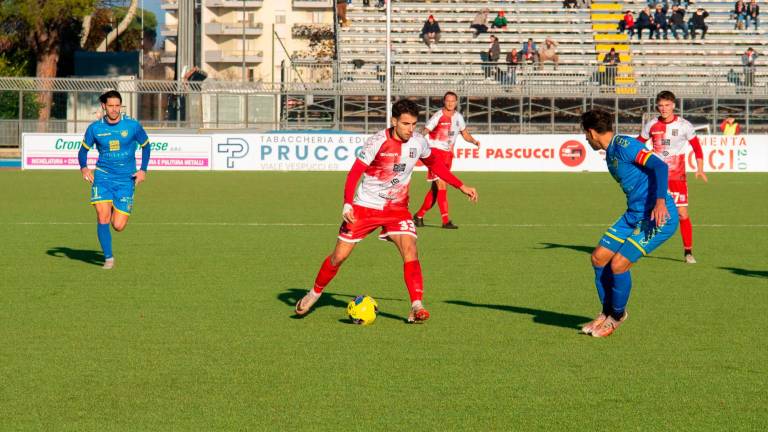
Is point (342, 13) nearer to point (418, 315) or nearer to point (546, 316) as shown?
point (546, 316)

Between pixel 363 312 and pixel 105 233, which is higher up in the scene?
pixel 105 233

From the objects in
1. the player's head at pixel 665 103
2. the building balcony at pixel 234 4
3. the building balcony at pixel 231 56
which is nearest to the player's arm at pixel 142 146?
the player's head at pixel 665 103

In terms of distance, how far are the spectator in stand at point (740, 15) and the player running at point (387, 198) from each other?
42.8 metres

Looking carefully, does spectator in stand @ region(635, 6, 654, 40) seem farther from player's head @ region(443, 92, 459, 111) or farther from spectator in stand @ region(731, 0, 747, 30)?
player's head @ region(443, 92, 459, 111)

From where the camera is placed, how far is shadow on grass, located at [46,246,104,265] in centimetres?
1345

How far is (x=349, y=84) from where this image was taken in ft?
138

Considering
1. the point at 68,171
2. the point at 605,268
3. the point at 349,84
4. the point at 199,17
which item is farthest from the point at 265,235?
the point at 199,17

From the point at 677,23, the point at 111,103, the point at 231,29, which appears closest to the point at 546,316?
the point at 111,103

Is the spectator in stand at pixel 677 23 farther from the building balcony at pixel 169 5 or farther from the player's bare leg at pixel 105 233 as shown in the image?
the building balcony at pixel 169 5

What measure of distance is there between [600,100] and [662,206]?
3507cm

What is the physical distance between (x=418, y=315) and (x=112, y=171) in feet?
17.3

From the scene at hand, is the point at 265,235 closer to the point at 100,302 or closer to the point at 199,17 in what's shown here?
the point at 100,302

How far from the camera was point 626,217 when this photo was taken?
8539 millimetres

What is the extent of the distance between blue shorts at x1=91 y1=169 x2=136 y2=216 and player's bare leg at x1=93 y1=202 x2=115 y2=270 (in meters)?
0.09
